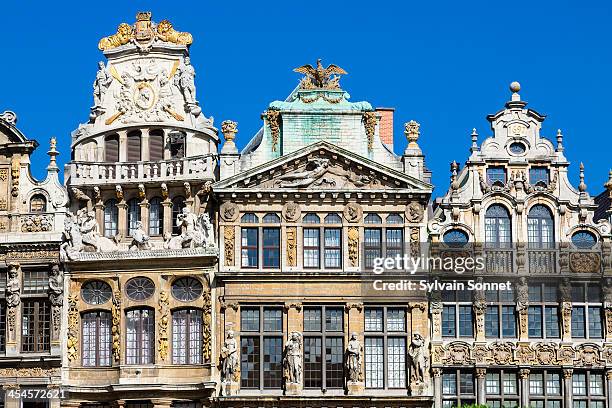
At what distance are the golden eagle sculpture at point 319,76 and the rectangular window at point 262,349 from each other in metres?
7.69

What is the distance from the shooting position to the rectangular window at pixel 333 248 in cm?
4841

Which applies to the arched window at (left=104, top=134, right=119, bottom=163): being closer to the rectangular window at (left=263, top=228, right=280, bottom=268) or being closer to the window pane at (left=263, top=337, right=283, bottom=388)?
the rectangular window at (left=263, top=228, right=280, bottom=268)

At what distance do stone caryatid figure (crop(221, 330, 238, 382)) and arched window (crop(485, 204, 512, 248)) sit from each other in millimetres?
8904

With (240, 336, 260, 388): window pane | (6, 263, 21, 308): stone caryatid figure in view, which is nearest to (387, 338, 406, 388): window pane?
(240, 336, 260, 388): window pane

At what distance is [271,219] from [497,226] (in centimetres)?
734

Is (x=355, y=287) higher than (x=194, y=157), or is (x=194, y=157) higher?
(x=194, y=157)

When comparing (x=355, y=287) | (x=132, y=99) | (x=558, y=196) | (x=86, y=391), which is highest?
(x=132, y=99)

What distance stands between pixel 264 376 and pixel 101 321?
568cm

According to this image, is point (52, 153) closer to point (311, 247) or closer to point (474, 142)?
point (311, 247)

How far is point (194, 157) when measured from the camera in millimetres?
48594

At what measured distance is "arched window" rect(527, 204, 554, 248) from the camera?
→ 1912 inches

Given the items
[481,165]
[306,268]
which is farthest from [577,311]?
[306,268]

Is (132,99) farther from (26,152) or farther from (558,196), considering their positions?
(558,196)

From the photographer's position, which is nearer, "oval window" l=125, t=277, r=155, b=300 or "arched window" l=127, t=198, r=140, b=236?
"oval window" l=125, t=277, r=155, b=300
